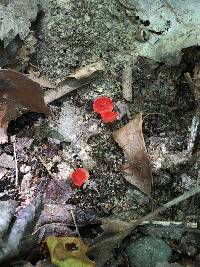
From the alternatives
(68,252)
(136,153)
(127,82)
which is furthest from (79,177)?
(127,82)

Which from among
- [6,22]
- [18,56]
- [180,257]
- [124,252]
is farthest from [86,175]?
[6,22]

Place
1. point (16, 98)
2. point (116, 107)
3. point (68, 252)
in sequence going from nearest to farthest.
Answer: point (68, 252) → point (16, 98) → point (116, 107)

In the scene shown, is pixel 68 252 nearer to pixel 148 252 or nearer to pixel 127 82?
pixel 148 252

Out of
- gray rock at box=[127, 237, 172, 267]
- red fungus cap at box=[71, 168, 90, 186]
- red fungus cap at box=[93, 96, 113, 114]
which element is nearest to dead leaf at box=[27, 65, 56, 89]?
red fungus cap at box=[93, 96, 113, 114]

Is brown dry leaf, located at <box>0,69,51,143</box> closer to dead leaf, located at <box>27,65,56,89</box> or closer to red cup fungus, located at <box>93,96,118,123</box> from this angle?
dead leaf, located at <box>27,65,56,89</box>

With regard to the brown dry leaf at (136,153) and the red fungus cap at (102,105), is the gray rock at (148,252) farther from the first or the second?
the red fungus cap at (102,105)

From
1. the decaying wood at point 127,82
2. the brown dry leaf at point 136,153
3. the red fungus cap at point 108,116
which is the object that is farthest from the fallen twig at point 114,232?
the decaying wood at point 127,82
